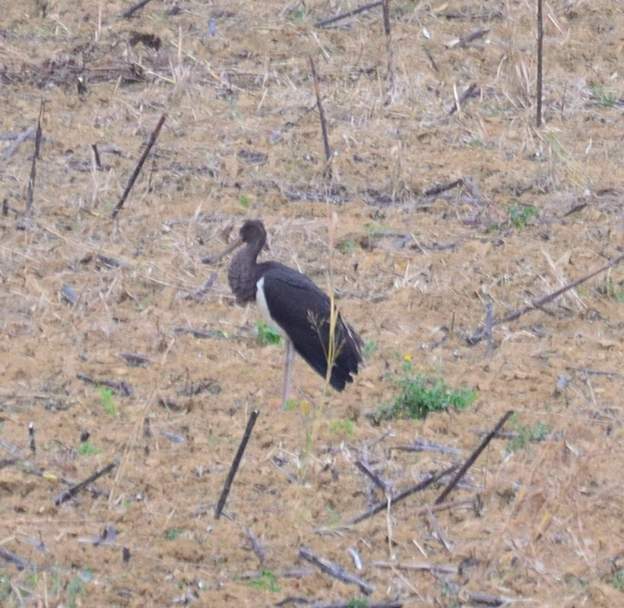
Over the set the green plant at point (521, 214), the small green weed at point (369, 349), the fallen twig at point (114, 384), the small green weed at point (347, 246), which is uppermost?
the fallen twig at point (114, 384)

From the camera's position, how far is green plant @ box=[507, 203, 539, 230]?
1084 centimetres

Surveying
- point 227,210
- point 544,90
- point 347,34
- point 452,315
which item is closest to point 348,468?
point 452,315

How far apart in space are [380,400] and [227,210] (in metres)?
2.99

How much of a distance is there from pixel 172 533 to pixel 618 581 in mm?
1659

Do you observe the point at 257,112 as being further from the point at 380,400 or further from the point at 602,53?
the point at 380,400

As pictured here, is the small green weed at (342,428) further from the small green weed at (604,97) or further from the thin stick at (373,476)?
the small green weed at (604,97)

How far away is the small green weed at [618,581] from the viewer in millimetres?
6246

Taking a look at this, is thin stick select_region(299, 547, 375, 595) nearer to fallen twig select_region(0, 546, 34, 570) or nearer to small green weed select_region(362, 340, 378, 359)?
fallen twig select_region(0, 546, 34, 570)

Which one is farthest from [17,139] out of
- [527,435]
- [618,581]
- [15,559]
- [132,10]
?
[618,581]

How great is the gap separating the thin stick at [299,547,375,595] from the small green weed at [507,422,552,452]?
1465 millimetres

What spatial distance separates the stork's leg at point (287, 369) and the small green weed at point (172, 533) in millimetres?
1568

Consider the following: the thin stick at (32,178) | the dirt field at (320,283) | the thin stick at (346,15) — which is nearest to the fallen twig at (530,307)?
the dirt field at (320,283)

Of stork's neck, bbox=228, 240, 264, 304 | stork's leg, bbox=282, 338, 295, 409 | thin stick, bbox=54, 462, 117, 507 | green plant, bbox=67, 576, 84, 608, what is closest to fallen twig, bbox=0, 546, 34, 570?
green plant, bbox=67, 576, 84, 608

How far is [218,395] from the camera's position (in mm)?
8203
